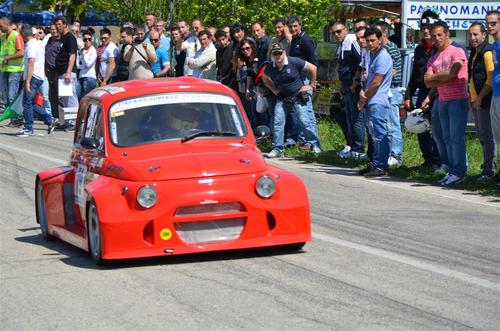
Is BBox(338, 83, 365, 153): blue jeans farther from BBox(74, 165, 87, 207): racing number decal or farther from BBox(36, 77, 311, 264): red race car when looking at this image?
BBox(74, 165, 87, 207): racing number decal

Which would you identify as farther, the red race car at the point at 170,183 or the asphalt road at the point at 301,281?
the red race car at the point at 170,183

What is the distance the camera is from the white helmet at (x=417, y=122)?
615 inches

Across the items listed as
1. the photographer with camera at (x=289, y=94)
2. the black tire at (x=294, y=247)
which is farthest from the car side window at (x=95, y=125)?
the photographer with camera at (x=289, y=94)

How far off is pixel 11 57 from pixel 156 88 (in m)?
15.8

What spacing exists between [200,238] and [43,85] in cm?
1543

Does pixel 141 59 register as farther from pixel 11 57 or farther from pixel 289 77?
pixel 289 77

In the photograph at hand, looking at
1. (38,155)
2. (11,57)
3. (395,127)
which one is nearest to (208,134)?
(395,127)

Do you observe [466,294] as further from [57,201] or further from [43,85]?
[43,85]

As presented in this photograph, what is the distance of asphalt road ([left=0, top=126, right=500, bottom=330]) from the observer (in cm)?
A: 739

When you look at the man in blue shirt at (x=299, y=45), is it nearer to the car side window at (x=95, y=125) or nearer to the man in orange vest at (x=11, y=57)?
the car side window at (x=95, y=125)

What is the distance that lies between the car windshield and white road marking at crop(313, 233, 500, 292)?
4.27 ft

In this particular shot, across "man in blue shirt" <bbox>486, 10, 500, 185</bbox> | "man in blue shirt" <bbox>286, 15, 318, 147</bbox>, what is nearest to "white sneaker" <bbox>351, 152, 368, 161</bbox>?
"man in blue shirt" <bbox>286, 15, 318, 147</bbox>

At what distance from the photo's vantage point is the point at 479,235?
425 inches

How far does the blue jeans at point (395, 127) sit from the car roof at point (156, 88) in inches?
220
